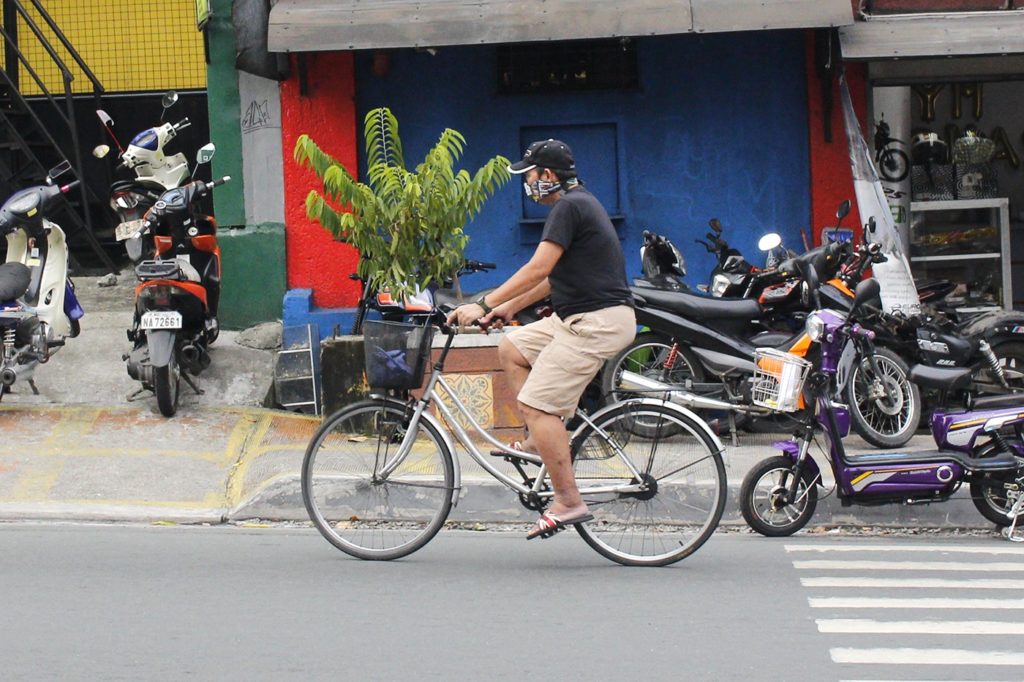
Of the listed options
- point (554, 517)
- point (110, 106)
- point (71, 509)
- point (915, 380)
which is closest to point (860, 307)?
point (915, 380)

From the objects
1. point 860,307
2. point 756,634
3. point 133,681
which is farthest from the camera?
point 860,307

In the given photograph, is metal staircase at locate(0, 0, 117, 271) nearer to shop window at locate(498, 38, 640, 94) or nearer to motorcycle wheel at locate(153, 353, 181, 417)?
motorcycle wheel at locate(153, 353, 181, 417)

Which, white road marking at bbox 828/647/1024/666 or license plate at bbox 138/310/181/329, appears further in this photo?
license plate at bbox 138/310/181/329

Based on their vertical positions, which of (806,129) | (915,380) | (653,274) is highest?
(806,129)

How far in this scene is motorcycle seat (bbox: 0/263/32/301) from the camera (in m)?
9.57

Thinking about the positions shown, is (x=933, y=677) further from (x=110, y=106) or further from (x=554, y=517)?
(x=110, y=106)

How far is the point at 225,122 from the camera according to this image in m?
11.6

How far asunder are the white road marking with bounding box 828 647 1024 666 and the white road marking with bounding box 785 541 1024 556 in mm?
1771

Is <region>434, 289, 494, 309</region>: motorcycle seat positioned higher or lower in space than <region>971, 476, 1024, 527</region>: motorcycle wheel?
higher

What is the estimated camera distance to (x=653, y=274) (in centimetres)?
1011

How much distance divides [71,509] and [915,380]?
18.2 ft

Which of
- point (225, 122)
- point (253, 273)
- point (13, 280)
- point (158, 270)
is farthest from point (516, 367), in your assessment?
point (225, 122)

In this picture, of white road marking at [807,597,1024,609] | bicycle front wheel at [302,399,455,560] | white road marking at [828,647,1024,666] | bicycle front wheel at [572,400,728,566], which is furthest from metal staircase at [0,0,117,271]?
white road marking at [828,647,1024,666]

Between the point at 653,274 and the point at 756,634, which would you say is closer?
the point at 756,634
